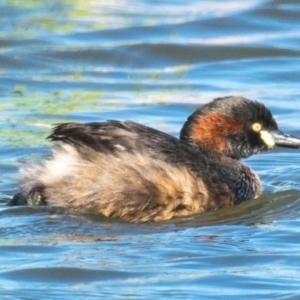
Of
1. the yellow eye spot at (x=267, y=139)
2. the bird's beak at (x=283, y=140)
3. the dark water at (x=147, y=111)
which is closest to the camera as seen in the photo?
the dark water at (x=147, y=111)

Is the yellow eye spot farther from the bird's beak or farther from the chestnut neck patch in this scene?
the chestnut neck patch

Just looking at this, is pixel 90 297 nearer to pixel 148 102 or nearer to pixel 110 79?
pixel 148 102

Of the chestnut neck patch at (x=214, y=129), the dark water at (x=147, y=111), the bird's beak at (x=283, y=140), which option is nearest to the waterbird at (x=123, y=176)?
the dark water at (x=147, y=111)

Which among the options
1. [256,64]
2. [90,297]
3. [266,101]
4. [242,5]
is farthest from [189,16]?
[90,297]

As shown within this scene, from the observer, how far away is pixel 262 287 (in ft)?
21.4

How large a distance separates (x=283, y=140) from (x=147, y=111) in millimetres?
2571

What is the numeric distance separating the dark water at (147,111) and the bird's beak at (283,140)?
309mm

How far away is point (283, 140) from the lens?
8695 millimetres

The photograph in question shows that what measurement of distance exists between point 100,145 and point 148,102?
385 centimetres

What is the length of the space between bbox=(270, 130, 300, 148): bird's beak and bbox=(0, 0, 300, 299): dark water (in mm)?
309

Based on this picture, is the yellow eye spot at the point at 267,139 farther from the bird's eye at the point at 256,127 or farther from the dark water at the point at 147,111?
the dark water at the point at 147,111

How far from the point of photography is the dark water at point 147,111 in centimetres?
668

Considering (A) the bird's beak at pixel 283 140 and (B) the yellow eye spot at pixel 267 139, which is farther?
(A) the bird's beak at pixel 283 140

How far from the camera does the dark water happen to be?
21.9 ft
